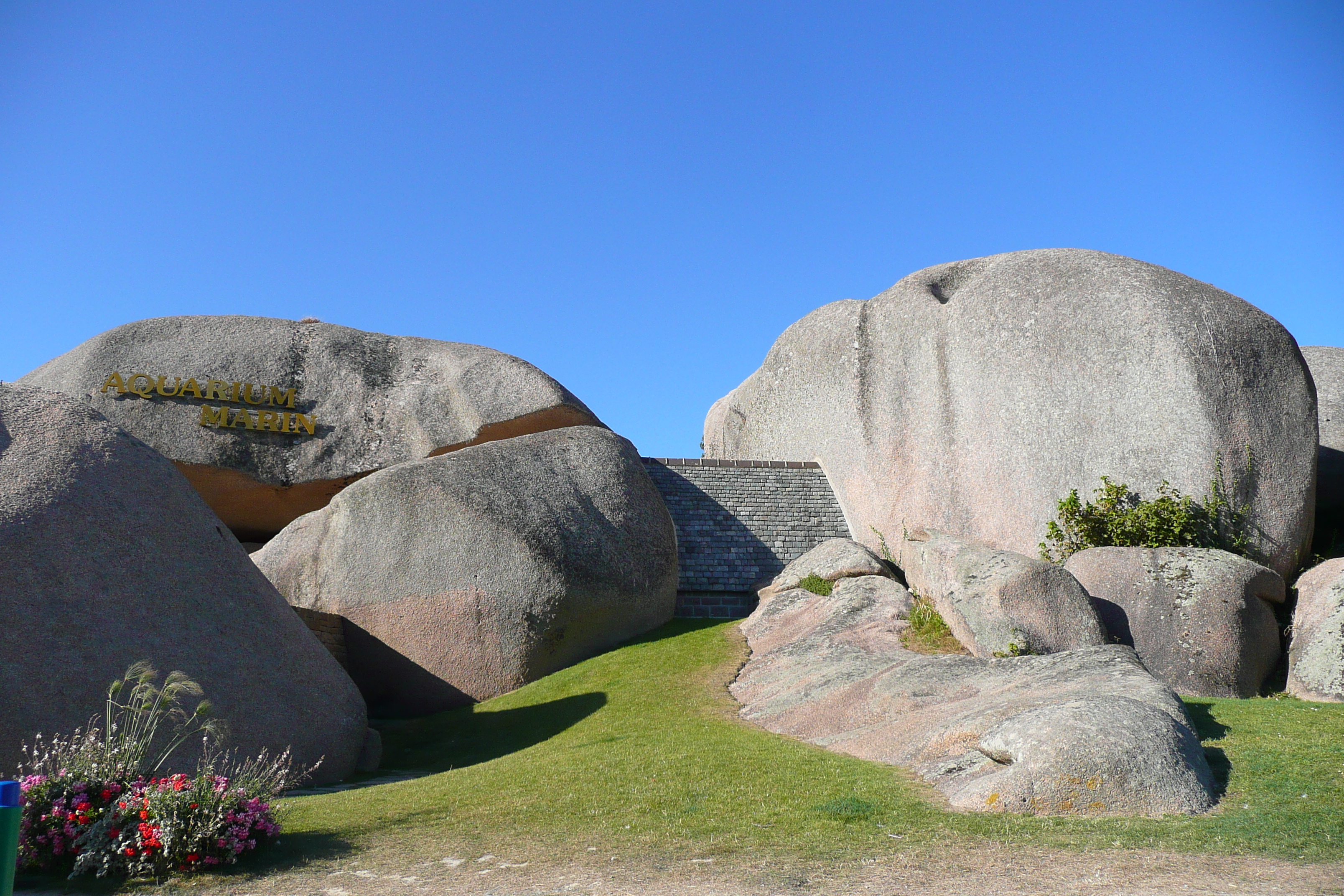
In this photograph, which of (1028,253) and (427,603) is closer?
(427,603)

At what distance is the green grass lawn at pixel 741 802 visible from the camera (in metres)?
6.22

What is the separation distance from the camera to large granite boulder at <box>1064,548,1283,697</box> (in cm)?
1280

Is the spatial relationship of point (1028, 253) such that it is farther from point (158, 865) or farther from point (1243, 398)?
point (158, 865)

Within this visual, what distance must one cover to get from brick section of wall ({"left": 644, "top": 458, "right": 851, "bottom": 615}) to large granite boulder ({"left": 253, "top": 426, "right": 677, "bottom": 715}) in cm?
232

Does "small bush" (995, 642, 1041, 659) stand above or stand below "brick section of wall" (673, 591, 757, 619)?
below

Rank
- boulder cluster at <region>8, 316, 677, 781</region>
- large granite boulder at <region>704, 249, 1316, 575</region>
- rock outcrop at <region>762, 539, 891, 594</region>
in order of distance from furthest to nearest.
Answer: rock outcrop at <region>762, 539, 891, 594</region> → large granite boulder at <region>704, 249, 1316, 575</region> → boulder cluster at <region>8, 316, 677, 781</region>

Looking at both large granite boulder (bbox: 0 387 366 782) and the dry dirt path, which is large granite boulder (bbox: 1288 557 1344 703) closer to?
the dry dirt path

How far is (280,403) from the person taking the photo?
20859mm

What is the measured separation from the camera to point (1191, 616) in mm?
13055

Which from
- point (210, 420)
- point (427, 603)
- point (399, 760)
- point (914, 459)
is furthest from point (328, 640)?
point (914, 459)

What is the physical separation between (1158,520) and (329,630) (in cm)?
1378

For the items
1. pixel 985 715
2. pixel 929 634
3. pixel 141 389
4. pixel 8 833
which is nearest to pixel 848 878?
pixel 985 715

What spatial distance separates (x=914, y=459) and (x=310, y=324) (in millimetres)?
14640

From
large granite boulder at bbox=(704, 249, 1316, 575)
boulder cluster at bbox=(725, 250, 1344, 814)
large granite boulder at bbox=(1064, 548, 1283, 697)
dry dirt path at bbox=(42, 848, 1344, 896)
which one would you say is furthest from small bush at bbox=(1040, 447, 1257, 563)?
dry dirt path at bbox=(42, 848, 1344, 896)
